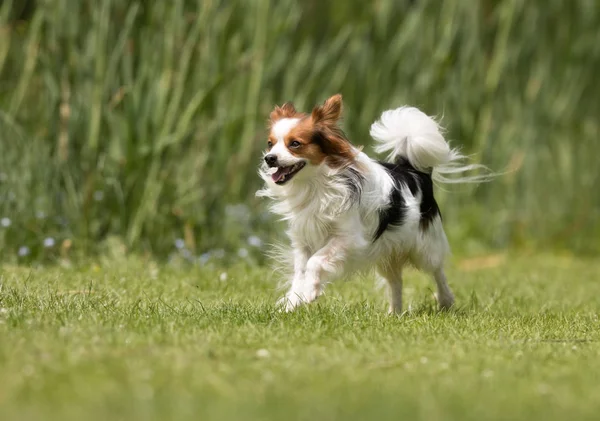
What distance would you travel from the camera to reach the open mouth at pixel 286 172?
561 cm

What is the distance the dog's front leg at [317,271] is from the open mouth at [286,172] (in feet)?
1.33

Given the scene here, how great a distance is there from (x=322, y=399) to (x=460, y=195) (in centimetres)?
677

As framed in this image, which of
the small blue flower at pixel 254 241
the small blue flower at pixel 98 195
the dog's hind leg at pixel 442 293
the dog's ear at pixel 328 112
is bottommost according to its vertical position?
the small blue flower at pixel 254 241

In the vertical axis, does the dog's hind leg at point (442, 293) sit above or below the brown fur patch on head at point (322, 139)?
below

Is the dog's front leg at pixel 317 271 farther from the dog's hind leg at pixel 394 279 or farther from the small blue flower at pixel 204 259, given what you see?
the small blue flower at pixel 204 259

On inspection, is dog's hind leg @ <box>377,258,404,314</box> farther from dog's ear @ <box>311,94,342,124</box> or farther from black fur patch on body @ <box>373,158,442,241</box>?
dog's ear @ <box>311,94,342,124</box>

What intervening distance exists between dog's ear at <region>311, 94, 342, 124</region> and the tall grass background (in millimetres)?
2266

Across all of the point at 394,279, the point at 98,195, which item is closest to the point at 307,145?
the point at 394,279

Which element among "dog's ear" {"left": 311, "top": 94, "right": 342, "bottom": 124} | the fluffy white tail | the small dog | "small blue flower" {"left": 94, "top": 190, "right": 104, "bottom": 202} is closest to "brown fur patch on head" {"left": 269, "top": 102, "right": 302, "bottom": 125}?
the small dog

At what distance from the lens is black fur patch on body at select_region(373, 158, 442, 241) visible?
584cm

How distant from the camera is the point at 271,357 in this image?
4031 mm

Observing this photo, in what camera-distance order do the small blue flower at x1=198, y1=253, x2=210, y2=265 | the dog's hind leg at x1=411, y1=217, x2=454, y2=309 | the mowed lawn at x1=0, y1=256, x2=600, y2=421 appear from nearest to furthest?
the mowed lawn at x1=0, y1=256, x2=600, y2=421, the dog's hind leg at x1=411, y1=217, x2=454, y2=309, the small blue flower at x1=198, y1=253, x2=210, y2=265

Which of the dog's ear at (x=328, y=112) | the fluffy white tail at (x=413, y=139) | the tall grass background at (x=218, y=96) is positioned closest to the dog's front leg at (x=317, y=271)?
the dog's ear at (x=328, y=112)

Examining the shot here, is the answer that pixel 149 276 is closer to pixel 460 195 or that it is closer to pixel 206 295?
pixel 206 295
